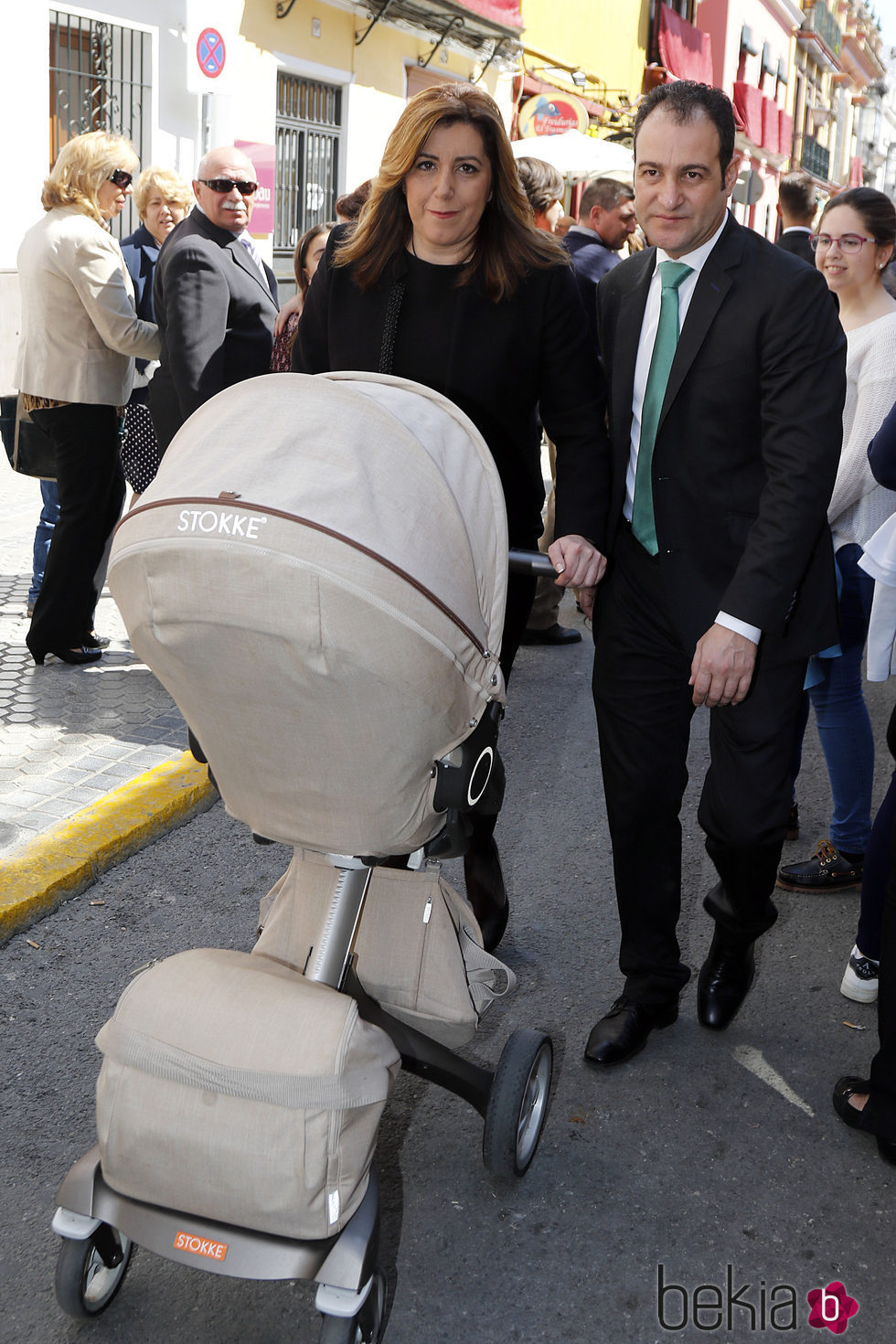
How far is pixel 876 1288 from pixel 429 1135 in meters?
0.93

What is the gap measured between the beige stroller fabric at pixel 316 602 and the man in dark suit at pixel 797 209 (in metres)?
4.94

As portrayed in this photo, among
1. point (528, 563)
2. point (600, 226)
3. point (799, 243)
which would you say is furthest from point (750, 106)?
point (528, 563)

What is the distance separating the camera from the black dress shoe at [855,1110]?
2.75 m

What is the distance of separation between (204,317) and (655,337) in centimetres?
242

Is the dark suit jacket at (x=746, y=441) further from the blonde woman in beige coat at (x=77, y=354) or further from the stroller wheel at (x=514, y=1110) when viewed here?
the blonde woman in beige coat at (x=77, y=354)

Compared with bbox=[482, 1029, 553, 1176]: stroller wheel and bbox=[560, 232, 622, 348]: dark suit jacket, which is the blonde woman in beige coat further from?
bbox=[482, 1029, 553, 1176]: stroller wheel

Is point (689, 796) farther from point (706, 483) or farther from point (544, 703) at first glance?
point (706, 483)

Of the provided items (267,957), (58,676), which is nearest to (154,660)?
(267,957)

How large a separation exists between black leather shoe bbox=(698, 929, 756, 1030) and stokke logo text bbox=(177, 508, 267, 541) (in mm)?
1875

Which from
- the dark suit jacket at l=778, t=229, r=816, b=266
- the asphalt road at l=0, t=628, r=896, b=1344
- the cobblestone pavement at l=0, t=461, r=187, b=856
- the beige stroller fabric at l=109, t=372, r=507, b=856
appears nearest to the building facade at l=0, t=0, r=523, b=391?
the dark suit jacket at l=778, t=229, r=816, b=266

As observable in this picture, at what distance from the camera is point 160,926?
3.60 metres

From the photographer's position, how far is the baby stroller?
188 centimetres

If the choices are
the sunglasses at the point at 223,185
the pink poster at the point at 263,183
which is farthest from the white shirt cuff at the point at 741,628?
the pink poster at the point at 263,183

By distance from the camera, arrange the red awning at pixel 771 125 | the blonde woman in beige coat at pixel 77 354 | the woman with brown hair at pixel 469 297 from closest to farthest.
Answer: the woman with brown hair at pixel 469 297
the blonde woman in beige coat at pixel 77 354
the red awning at pixel 771 125
